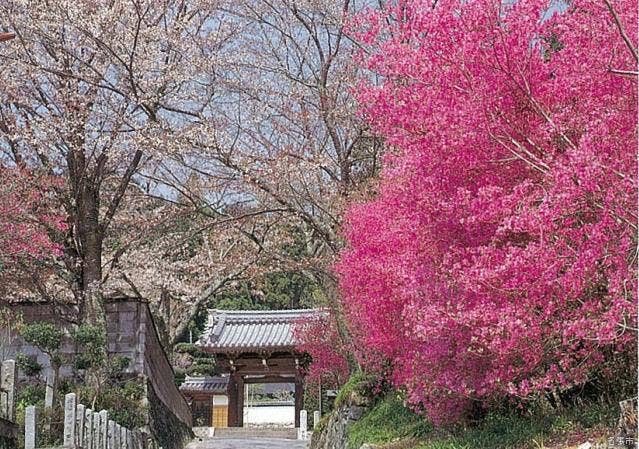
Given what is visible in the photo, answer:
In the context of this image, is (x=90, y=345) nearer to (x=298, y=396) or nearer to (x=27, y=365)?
(x=27, y=365)

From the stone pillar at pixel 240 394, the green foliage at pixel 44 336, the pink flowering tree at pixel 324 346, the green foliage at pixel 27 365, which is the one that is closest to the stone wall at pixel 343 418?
the pink flowering tree at pixel 324 346

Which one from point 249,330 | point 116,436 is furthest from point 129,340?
point 249,330

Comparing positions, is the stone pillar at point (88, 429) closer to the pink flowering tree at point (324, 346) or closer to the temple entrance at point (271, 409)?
the pink flowering tree at point (324, 346)

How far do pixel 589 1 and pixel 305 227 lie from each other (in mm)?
13846

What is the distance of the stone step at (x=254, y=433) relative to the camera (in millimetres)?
28766

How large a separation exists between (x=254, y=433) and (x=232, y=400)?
3.41m

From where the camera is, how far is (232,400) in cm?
3269

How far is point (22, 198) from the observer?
46.7ft

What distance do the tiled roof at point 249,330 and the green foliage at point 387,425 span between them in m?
17.2

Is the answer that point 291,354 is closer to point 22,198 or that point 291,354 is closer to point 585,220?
point 22,198

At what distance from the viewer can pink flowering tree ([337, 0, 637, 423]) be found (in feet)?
18.6

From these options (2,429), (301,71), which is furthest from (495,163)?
(301,71)

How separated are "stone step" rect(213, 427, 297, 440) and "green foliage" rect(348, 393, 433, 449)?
1558 centimetres

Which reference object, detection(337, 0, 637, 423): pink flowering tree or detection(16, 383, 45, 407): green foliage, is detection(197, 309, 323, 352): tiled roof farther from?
detection(337, 0, 637, 423): pink flowering tree
